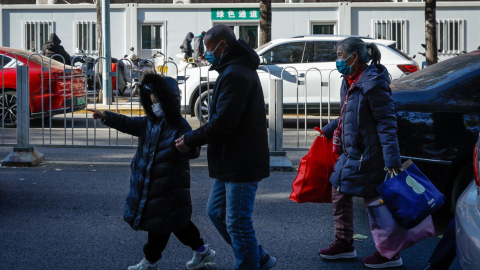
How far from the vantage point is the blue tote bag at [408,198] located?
4.24 metres

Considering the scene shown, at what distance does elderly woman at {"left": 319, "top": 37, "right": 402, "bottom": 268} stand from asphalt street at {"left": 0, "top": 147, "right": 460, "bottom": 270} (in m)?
0.56

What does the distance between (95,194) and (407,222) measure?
373 cm

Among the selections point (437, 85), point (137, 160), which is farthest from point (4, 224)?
point (437, 85)

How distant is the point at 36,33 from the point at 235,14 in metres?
7.34

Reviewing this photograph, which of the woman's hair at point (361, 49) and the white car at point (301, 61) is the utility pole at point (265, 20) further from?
the woman's hair at point (361, 49)

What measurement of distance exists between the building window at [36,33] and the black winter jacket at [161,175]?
21.1m

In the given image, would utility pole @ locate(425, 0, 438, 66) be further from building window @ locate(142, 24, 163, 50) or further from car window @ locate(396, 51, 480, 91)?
car window @ locate(396, 51, 480, 91)

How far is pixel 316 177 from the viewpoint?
4984 mm

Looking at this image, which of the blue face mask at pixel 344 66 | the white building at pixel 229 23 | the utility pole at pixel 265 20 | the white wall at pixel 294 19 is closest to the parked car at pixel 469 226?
the blue face mask at pixel 344 66

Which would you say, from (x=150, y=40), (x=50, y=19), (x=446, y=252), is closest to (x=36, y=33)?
(x=50, y=19)

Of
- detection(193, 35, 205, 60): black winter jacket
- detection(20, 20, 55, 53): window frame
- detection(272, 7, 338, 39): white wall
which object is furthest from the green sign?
detection(20, 20, 55, 53): window frame

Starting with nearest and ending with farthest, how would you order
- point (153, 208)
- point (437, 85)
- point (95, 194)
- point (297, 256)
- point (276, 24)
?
point (153, 208) < point (297, 256) < point (437, 85) < point (95, 194) < point (276, 24)

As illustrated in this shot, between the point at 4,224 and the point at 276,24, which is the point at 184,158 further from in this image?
the point at 276,24

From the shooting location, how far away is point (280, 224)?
5.86 m
